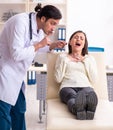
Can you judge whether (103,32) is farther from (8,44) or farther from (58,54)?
(8,44)

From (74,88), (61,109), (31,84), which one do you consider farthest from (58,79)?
(31,84)

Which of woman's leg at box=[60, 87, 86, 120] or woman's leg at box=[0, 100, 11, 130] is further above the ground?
woman's leg at box=[60, 87, 86, 120]

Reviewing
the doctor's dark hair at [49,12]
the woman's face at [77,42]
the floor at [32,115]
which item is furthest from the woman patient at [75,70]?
the floor at [32,115]

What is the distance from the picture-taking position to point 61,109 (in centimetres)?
205

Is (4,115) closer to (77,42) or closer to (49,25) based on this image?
(49,25)

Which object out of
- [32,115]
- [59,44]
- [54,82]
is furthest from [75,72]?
[32,115]

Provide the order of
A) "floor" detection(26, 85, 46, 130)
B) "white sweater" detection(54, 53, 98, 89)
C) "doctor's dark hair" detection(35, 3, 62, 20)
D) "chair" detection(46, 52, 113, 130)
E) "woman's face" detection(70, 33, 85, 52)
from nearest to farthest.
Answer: "chair" detection(46, 52, 113, 130) < "doctor's dark hair" detection(35, 3, 62, 20) < "white sweater" detection(54, 53, 98, 89) < "woman's face" detection(70, 33, 85, 52) < "floor" detection(26, 85, 46, 130)

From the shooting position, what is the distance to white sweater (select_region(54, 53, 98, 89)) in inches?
92.7

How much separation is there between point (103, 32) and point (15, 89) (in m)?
3.13

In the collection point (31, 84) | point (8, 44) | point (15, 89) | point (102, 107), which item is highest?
point (8, 44)

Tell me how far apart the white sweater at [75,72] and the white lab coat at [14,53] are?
41 cm

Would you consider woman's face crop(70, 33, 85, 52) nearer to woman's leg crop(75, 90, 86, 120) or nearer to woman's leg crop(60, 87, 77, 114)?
woman's leg crop(60, 87, 77, 114)

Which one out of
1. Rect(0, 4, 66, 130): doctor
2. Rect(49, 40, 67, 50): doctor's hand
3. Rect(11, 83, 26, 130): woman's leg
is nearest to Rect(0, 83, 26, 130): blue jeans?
Rect(11, 83, 26, 130): woman's leg

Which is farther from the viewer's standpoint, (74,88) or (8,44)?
(74,88)
